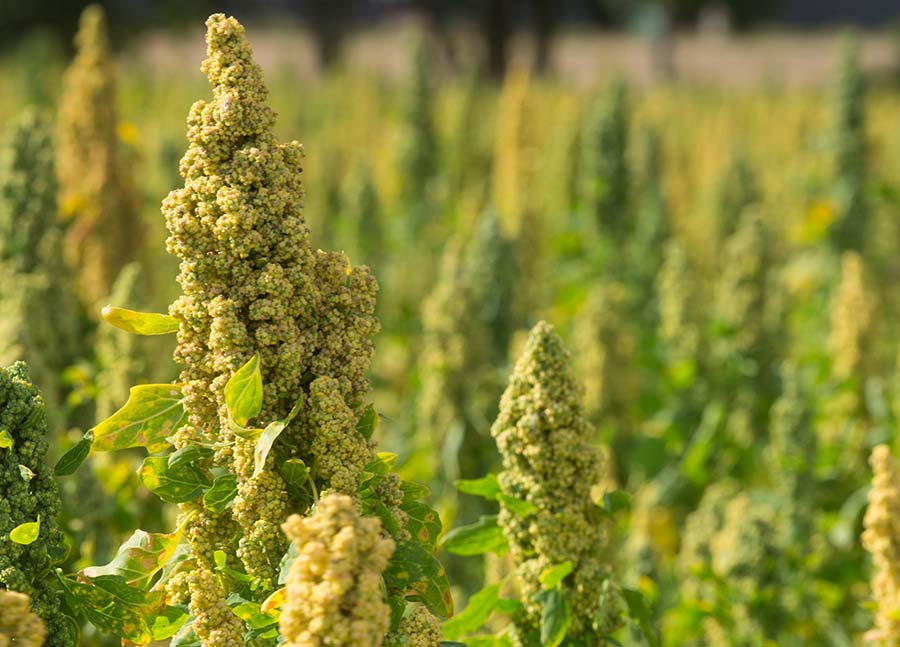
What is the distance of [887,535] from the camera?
2996 mm

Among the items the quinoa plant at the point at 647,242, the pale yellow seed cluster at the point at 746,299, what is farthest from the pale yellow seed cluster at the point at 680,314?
the quinoa plant at the point at 647,242

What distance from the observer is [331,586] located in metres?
1.85

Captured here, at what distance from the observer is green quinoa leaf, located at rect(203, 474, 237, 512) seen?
222 cm

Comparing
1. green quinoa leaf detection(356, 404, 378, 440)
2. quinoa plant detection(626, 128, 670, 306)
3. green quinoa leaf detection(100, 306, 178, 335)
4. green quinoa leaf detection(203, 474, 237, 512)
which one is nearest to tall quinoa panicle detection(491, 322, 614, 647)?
green quinoa leaf detection(356, 404, 378, 440)

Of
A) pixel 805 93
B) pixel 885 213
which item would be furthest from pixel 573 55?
pixel 885 213

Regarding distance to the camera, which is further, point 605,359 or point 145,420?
point 605,359

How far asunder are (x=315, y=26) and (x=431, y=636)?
28375mm

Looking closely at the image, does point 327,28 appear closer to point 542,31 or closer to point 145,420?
point 542,31

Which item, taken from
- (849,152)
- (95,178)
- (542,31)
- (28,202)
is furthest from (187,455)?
(542,31)

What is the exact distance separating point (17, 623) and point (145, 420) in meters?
0.51

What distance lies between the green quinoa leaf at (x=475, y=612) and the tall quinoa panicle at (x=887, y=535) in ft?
3.28

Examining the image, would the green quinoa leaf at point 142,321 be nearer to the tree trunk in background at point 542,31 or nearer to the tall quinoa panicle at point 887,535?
the tall quinoa panicle at point 887,535

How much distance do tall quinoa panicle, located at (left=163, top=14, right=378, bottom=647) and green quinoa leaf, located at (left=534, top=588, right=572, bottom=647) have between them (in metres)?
0.76

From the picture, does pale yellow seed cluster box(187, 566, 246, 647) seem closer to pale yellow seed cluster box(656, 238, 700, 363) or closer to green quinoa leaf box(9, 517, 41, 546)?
green quinoa leaf box(9, 517, 41, 546)
